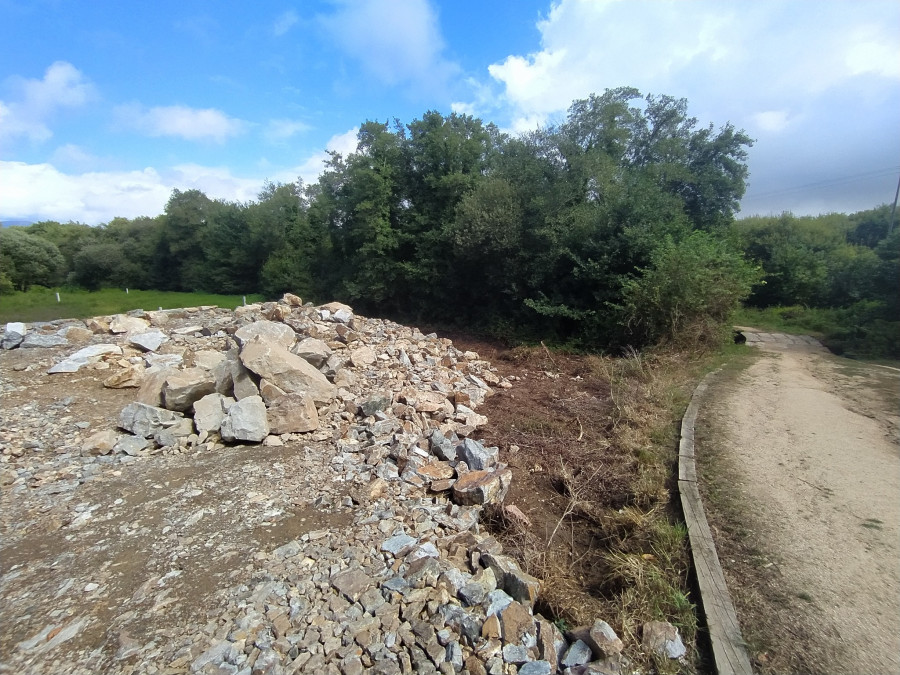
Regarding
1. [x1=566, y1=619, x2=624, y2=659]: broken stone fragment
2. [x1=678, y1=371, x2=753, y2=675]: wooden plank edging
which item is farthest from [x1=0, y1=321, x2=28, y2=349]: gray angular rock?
[x1=678, y1=371, x2=753, y2=675]: wooden plank edging

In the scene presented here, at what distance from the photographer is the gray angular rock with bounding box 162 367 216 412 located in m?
5.38

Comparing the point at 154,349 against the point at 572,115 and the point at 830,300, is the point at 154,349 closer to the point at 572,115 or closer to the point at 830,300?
the point at 572,115

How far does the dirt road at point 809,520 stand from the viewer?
2.44 meters

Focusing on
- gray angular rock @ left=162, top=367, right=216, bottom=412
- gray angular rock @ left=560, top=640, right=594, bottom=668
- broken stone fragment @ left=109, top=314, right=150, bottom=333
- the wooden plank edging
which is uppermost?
broken stone fragment @ left=109, top=314, right=150, bottom=333

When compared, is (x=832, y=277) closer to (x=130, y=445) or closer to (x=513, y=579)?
(x=513, y=579)

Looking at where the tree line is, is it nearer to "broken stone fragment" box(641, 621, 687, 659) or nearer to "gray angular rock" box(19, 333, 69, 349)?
"broken stone fragment" box(641, 621, 687, 659)

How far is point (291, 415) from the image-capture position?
516 centimetres

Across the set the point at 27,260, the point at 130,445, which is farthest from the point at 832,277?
the point at 27,260

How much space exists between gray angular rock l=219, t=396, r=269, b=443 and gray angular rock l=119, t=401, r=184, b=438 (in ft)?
2.18

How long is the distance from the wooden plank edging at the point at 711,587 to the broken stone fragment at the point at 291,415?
398 cm

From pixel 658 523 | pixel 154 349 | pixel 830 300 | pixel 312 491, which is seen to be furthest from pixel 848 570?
pixel 830 300

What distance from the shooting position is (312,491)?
408 cm

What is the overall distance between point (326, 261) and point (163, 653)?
22.5 metres

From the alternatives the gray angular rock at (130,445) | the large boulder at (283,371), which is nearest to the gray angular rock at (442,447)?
Answer: the large boulder at (283,371)
